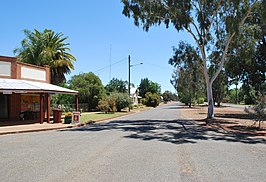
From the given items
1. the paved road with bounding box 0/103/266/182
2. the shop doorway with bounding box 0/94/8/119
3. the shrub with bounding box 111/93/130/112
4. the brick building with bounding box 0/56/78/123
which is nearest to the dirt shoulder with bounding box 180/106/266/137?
the paved road with bounding box 0/103/266/182

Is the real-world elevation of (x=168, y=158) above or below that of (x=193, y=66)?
below

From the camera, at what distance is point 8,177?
21.4 feet

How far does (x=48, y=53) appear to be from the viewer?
3534 cm

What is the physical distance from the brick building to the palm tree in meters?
10.1

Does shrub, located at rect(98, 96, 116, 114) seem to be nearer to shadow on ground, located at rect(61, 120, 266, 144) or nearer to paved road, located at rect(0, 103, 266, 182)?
shadow on ground, located at rect(61, 120, 266, 144)

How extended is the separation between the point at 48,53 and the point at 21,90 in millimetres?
17578

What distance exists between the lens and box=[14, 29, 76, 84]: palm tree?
35031 mm

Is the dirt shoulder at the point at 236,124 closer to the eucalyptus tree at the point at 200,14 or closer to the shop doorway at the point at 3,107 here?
the eucalyptus tree at the point at 200,14

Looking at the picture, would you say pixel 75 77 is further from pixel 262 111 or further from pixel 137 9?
pixel 262 111

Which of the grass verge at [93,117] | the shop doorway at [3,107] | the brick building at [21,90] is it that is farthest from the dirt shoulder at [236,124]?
the shop doorway at [3,107]

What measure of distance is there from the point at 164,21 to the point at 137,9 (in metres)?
2.76

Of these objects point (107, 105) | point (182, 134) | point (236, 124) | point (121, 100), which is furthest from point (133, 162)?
point (121, 100)

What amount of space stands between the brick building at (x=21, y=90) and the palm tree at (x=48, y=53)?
33.3 feet

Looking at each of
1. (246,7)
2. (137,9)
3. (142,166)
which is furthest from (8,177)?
(246,7)
